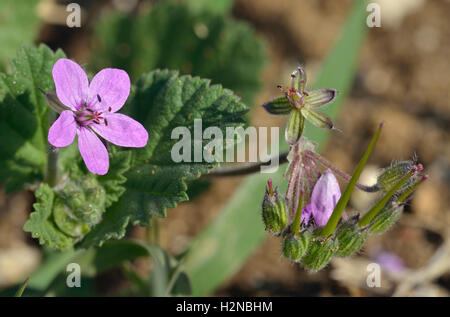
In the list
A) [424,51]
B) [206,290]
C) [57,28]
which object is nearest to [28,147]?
[206,290]

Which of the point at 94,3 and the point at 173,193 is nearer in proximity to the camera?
the point at 173,193

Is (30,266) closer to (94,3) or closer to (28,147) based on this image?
(28,147)

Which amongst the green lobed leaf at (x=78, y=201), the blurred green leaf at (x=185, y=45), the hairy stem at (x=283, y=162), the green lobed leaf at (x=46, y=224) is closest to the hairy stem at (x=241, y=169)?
the hairy stem at (x=283, y=162)

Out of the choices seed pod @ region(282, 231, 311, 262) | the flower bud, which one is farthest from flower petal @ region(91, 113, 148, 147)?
seed pod @ region(282, 231, 311, 262)

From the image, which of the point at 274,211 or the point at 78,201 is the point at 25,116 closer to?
the point at 78,201

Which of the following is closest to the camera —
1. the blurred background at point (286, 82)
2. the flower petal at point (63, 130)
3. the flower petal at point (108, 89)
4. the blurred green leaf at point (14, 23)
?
the flower petal at point (63, 130)

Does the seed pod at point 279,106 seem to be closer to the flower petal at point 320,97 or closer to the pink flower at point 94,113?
the flower petal at point 320,97

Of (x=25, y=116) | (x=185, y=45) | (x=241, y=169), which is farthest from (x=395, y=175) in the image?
(x=185, y=45)
